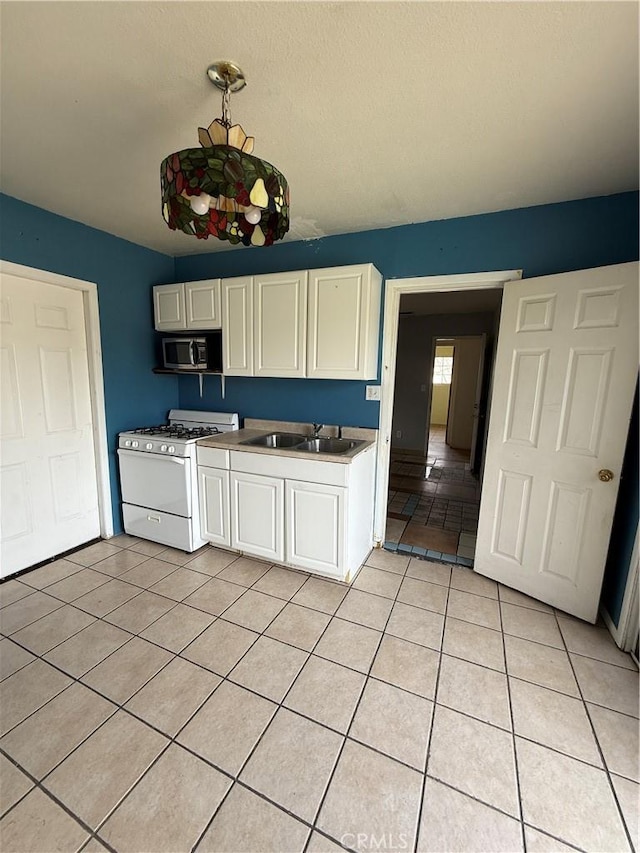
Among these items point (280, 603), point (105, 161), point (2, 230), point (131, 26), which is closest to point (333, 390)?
A: point (280, 603)

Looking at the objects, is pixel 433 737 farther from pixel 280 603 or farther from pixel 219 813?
pixel 280 603

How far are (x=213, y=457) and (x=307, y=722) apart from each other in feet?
5.59

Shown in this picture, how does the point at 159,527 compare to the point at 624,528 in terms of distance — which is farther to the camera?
the point at 159,527

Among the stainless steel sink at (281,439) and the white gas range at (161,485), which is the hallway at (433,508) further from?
the white gas range at (161,485)

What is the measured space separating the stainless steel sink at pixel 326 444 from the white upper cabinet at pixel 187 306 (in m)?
1.20

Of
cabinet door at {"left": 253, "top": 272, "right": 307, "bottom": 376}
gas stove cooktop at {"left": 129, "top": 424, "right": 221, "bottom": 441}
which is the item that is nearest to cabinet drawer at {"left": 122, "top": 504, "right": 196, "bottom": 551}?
gas stove cooktop at {"left": 129, "top": 424, "right": 221, "bottom": 441}

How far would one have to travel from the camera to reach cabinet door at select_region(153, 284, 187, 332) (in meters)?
3.00

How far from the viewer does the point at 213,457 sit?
8.65 ft

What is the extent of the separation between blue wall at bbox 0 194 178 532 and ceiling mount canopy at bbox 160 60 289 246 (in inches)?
68.4

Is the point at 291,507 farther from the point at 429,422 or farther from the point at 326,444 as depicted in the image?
the point at 429,422

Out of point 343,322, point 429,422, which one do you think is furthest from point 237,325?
point 429,422

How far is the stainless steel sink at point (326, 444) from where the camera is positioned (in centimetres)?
272

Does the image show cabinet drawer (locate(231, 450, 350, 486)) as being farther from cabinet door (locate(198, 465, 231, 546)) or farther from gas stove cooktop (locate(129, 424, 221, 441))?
gas stove cooktop (locate(129, 424, 221, 441))

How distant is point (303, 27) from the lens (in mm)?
1098
